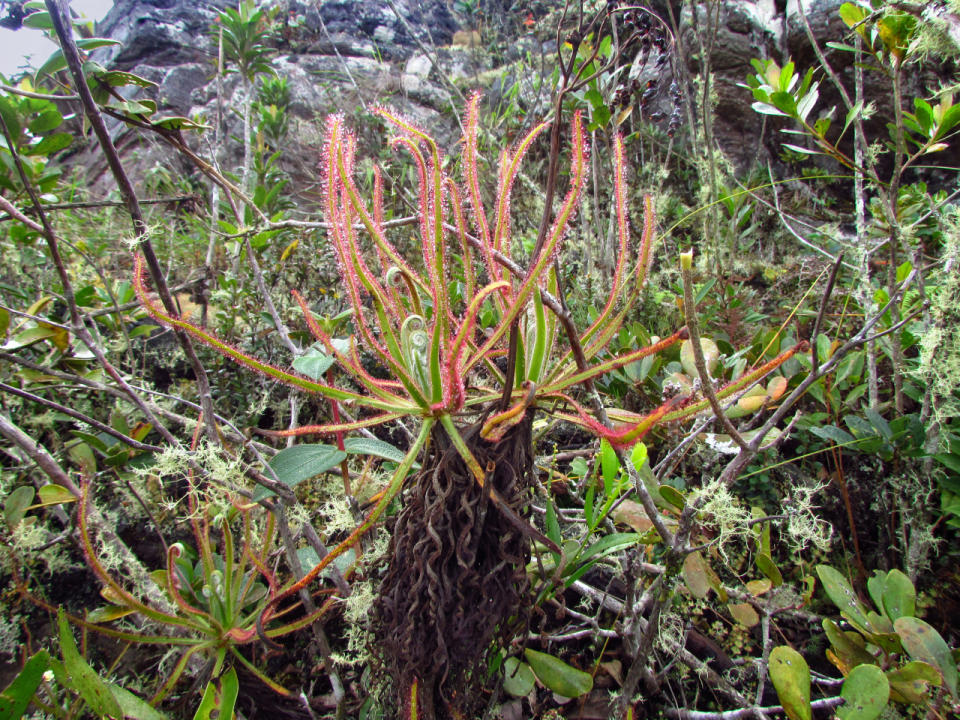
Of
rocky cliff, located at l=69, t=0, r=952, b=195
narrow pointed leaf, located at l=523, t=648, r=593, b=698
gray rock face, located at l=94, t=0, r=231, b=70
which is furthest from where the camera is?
gray rock face, located at l=94, t=0, r=231, b=70

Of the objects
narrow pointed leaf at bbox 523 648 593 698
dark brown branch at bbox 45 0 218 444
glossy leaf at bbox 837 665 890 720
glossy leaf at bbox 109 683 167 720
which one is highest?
dark brown branch at bbox 45 0 218 444

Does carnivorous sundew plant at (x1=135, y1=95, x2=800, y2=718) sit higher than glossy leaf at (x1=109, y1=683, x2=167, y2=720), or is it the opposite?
carnivorous sundew plant at (x1=135, y1=95, x2=800, y2=718)

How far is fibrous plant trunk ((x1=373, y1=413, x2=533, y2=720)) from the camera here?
703mm

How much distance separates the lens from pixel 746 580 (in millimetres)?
1180

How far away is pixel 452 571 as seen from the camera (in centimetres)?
73

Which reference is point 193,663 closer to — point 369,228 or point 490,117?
point 369,228

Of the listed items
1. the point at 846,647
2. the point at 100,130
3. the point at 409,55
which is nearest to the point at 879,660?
the point at 846,647

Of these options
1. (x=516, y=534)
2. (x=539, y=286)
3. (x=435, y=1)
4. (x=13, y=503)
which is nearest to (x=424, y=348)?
(x=539, y=286)

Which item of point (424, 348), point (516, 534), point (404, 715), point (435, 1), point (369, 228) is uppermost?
point (435, 1)

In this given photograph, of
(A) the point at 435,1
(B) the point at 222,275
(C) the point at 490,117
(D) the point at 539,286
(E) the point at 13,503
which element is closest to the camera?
(D) the point at 539,286

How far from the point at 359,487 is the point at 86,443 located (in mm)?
575

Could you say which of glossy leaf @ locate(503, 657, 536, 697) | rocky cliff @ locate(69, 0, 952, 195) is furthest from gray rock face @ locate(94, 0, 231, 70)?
glossy leaf @ locate(503, 657, 536, 697)

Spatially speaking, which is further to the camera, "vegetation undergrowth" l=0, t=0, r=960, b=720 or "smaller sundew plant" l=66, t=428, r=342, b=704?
"smaller sundew plant" l=66, t=428, r=342, b=704

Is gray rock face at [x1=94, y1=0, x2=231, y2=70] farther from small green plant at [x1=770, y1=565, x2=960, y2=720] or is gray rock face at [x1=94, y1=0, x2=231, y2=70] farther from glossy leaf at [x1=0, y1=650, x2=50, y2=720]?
small green plant at [x1=770, y1=565, x2=960, y2=720]
